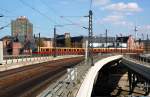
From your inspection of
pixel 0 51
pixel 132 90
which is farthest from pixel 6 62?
pixel 132 90

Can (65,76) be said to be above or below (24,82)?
above

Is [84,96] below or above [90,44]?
below

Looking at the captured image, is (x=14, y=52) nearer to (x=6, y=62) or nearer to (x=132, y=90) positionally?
(x=132, y=90)

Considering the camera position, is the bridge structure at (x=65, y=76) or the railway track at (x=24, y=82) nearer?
the bridge structure at (x=65, y=76)

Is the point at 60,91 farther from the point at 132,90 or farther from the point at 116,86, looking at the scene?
the point at 116,86

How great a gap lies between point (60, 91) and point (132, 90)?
61.0 metres

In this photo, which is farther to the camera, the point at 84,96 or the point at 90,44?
the point at 90,44

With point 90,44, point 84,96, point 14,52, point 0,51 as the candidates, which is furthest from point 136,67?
point 14,52

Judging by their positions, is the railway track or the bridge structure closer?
the bridge structure

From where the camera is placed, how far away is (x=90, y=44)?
154ft

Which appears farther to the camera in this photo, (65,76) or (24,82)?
(24,82)

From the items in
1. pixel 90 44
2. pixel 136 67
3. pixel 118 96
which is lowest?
pixel 118 96

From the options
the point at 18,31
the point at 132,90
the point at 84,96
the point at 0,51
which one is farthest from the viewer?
the point at 18,31

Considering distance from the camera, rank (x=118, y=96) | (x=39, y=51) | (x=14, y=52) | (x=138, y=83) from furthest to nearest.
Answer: (x=14, y=52), (x=39, y=51), (x=138, y=83), (x=118, y=96)
